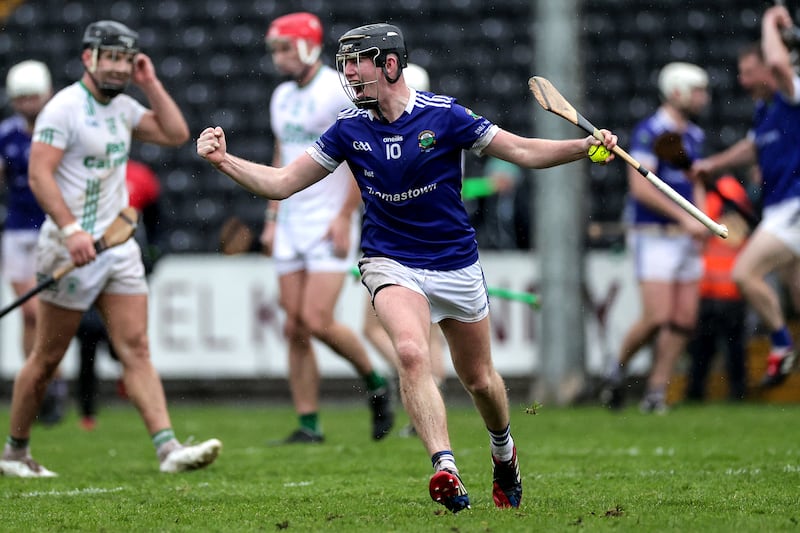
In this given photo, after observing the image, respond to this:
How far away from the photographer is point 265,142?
16438mm

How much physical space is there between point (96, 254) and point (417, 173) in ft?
6.91

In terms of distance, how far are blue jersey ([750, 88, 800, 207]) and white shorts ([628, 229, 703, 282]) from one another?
1717 millimetres

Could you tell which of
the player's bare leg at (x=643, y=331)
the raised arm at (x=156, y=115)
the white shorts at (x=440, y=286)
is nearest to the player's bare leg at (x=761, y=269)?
the player's bare leg at (x=643, y=331)

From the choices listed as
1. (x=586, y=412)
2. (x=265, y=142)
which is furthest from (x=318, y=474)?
(x=265, y=142)

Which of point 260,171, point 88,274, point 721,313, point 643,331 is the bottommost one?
point 721,313

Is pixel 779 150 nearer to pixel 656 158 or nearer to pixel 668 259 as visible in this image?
pixel 656 158

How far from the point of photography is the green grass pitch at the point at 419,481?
17.7ft

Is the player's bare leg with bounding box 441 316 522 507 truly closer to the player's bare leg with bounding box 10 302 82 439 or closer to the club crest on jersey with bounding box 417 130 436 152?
the club crest on jersey with bounding box 417 130 436 152

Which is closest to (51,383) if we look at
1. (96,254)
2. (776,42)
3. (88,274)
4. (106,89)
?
(88,274)

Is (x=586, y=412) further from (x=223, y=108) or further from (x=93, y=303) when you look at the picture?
(x=223, y=108)

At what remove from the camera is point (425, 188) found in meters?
5.82

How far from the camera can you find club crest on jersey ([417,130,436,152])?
5.78 metres

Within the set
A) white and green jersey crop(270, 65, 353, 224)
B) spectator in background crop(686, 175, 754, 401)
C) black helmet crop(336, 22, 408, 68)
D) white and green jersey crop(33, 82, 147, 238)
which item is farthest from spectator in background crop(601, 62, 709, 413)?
black helmet crop(336, 22, 408, 68)

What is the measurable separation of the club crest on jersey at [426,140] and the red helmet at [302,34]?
344 centimetres
